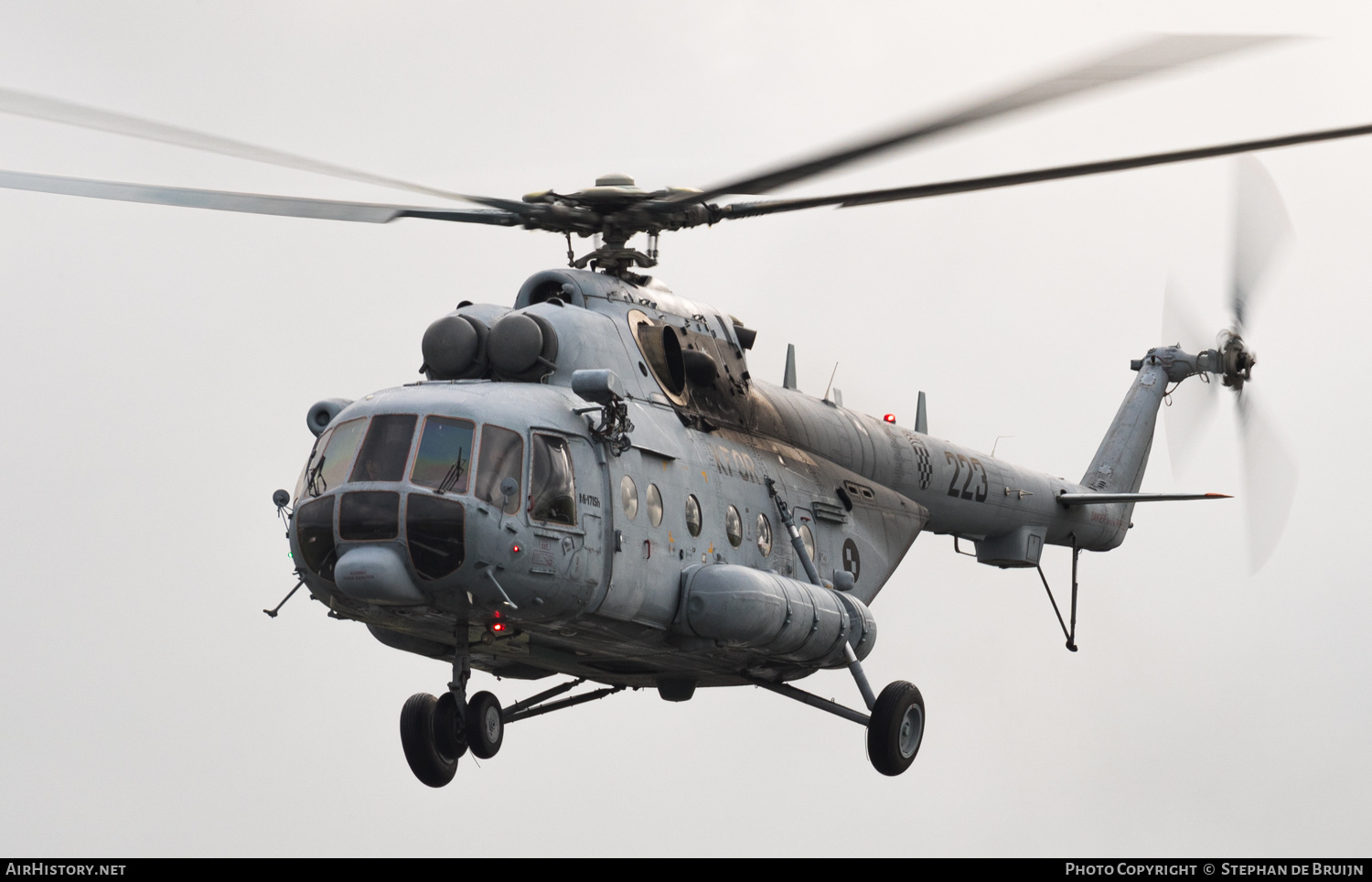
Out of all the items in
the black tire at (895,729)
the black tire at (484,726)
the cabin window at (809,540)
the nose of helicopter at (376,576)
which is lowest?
the black tire at (895,729)

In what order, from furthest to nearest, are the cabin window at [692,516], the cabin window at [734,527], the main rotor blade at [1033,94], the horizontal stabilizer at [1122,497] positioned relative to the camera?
1. the horizontal stabilizer at [1122,497]
2. the cabin window at [734,527]
3. the cabin window at [692,516]
4. the main rotor blade at [1033,94]

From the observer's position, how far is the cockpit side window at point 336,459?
44.5ft

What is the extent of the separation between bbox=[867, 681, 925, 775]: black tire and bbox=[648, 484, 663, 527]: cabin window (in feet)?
13.0

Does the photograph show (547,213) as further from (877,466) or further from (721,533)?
(877,466)

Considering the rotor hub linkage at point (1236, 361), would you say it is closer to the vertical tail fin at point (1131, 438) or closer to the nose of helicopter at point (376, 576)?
the vertical tail fin at point (1131, 438)

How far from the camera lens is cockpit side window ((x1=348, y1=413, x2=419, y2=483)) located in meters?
13.3

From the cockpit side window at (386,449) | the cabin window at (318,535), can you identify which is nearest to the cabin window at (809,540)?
the cockpit side window at (386,449)

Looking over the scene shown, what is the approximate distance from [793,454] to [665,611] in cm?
358

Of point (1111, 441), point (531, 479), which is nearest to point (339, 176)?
point (531, 479)

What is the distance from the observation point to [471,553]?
→ 43.3 feet

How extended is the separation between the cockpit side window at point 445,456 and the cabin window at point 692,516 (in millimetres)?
2728

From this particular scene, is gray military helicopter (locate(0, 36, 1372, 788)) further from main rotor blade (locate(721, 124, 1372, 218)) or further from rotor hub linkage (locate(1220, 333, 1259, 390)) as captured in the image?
rotor hub linkage (locate(1220, 333, 1259, 390))

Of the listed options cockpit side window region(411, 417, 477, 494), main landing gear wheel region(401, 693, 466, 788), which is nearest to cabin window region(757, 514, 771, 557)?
main landing gear wheel region(401, 693, 466, 788)

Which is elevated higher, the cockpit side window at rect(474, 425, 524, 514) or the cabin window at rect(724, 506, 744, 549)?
the cockpit side window at rect(474, 425, 524, 514)
